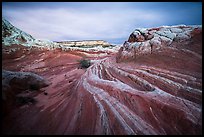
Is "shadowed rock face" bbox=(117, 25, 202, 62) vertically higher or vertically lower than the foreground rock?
higher

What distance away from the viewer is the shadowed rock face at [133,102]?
4.74m

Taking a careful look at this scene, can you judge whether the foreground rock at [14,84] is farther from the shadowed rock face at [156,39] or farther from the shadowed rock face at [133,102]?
the shadowed rock face at [156,39]

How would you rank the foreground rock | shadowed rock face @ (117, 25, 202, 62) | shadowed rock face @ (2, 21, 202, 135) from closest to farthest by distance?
shadowed rock face @ (2, 21, 202, 135)
the foreground rock
shadowed rock face @ (117, 25, 202, 62)

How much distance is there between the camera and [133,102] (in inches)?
223

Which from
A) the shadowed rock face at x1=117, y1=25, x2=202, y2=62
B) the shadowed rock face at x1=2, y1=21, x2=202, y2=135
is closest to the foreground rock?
the shadowed rock face at x1=2, y1=21, x2=202, y2=135

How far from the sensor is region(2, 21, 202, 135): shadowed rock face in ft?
15.6

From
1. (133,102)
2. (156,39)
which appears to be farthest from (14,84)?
(156,39)

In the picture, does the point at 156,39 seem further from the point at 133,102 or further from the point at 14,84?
the point at 14,84

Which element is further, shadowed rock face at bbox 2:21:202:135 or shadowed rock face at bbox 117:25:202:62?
shadowed rock face at bbox 117:25:202:62

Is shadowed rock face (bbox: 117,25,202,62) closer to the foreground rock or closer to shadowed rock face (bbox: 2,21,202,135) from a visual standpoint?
shadowed rock face (bbox: 2,21,202,135)

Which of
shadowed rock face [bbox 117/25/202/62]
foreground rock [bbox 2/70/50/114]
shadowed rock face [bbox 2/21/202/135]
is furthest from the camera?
shadowed rock face [bbox 117/25/202/62]

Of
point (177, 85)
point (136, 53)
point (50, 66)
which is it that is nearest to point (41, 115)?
point (177, 85)

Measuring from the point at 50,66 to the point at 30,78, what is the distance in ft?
18.0

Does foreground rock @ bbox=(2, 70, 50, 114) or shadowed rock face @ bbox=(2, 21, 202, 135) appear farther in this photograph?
foreground rock @ bbox=(2, 70, 50, 114)
